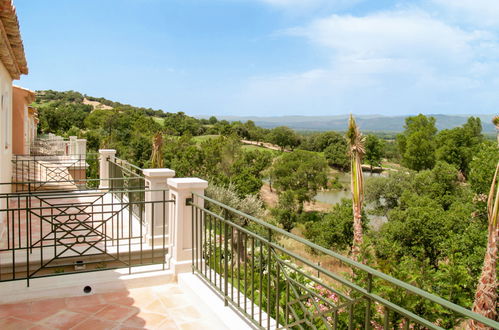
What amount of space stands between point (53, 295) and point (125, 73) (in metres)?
31.7

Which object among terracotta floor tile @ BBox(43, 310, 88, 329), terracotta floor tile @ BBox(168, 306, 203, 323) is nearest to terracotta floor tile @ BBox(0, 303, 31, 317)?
terracotta floor tile @ BBox(43, 310, 88, 329)

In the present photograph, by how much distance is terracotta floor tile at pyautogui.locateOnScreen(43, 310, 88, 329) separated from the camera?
135 inches

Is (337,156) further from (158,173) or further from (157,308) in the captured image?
(157,308)

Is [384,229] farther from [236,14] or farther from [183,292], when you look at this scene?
[236,14]

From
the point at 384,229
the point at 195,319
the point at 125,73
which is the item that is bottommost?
the point at 384,229

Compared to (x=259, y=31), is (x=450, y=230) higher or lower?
lower

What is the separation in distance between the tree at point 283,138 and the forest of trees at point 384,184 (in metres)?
8.30

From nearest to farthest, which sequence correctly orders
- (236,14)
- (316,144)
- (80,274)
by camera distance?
(80,274), (236,14), (316,144)

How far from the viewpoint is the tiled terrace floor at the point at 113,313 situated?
3457mm

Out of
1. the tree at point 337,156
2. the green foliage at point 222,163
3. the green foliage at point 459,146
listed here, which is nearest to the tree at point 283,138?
the tree at point 337,156

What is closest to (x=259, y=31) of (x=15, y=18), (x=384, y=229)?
(x=384, y=229)

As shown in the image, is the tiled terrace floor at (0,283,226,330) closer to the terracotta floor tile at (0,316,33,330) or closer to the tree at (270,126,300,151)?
the terracotta floor tile at (0,316,33,330)

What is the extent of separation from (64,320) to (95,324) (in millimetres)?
310

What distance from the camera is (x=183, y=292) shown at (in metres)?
4.23
